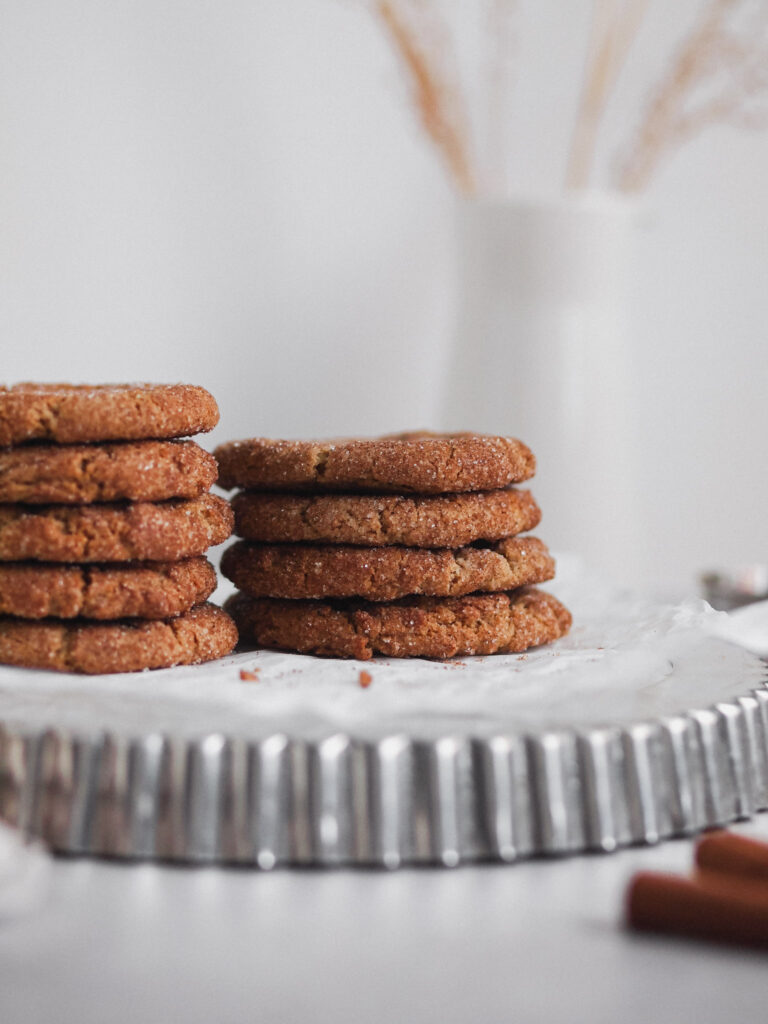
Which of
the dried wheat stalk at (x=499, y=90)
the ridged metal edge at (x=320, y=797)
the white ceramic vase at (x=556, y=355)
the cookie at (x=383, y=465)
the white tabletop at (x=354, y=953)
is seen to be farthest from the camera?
the dried wheat stalk at (x=499, y=90)

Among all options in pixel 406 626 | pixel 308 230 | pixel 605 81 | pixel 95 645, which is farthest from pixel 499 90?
pixel 95 645

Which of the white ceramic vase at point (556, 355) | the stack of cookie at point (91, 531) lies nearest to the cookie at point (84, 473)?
→ the stack of cookie at point (91, 531)

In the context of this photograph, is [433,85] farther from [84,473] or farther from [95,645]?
[95,645]

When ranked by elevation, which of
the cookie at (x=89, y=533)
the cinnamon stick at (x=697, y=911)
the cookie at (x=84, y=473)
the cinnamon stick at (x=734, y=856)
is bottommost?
the cinnamon stick at (x=697, y=911)

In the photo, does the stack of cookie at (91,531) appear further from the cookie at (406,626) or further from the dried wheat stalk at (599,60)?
the dried wheat stalk at (599,60)

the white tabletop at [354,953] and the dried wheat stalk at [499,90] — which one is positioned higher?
the dried wheat stalk at [499,90]

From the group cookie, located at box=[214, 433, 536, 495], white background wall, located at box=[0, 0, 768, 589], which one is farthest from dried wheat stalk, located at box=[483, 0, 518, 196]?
cookie, located at box=[214, 433, 536, 495]
